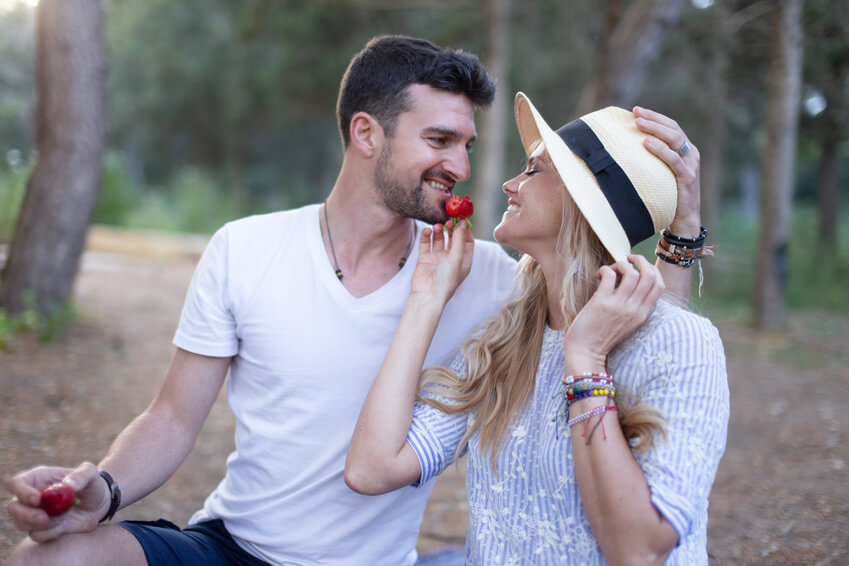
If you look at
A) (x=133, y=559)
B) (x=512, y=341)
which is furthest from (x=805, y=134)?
(x=133, y=559)

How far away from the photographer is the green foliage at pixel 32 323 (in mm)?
6309

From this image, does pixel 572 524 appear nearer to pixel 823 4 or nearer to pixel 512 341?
pixel 512 341

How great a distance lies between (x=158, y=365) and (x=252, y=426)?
4.47 m

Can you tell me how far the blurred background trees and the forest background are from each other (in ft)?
0.18

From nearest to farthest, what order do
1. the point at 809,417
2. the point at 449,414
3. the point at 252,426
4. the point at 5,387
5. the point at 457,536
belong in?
the point at 449,414 → the point at 252,426 → the point at 457,536 → the point at 5,387 → the point at 809,417

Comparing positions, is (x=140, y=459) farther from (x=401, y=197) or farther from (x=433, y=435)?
(x=401, y=197)

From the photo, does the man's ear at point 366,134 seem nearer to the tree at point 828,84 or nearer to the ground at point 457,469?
the ground at point 457,469

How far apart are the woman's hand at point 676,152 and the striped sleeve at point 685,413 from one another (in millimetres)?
469

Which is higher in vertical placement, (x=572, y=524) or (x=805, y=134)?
(x=805, y=134)

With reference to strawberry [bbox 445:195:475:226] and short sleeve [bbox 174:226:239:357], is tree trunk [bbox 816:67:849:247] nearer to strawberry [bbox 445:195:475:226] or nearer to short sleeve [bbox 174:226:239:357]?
strawberry [bbox 445:195:475:226]

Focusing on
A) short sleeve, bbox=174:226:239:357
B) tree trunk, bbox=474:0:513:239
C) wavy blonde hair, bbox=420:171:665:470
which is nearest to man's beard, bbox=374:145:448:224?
wavy blonde hair, bbox=420:171:665:470

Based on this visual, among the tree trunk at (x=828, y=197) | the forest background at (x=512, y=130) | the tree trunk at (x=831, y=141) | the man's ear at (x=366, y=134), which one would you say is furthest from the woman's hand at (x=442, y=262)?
the tree trunk at (x=828, y=197)

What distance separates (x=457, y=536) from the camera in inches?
159

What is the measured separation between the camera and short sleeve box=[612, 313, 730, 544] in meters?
1.74
